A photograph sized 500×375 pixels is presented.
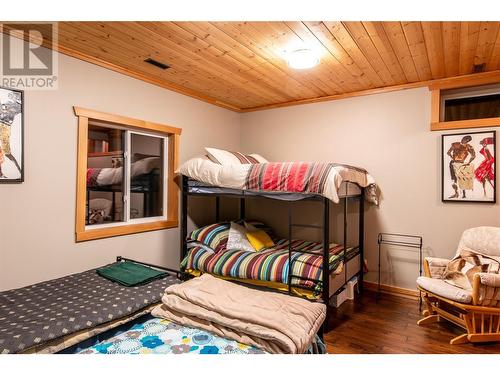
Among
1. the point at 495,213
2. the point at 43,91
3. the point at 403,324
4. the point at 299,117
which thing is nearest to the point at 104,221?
the point at 43,91

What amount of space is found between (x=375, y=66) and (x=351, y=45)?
0.60 m

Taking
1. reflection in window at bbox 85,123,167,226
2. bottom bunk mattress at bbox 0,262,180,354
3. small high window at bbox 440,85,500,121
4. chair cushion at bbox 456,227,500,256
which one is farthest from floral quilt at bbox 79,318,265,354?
small high window at bbox 440,85,500,121

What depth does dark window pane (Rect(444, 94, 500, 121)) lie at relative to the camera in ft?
10.00

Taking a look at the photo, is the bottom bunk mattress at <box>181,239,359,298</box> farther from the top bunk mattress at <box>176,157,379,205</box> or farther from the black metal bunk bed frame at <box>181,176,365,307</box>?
the top bunk mattress at <box>176,157,379,205</box>

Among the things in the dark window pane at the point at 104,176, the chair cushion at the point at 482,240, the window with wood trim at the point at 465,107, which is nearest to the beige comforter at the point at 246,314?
the dark window pane at the point at 104,176

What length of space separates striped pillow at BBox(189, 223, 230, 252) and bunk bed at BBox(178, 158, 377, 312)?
0.12m

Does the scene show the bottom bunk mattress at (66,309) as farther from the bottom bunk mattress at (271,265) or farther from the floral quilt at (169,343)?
the bottom bunk mattress at (271,265)

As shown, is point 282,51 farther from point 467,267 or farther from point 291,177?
point 467,267

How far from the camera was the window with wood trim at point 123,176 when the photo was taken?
2.66 m

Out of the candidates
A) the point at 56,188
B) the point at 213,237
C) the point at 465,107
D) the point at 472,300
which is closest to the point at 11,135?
the point at 56,188

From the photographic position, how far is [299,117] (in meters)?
4.10

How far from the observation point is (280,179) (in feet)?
9.02

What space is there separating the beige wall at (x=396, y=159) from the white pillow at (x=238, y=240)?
1.04 m

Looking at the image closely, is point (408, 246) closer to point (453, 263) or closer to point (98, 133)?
point (453, 263)
